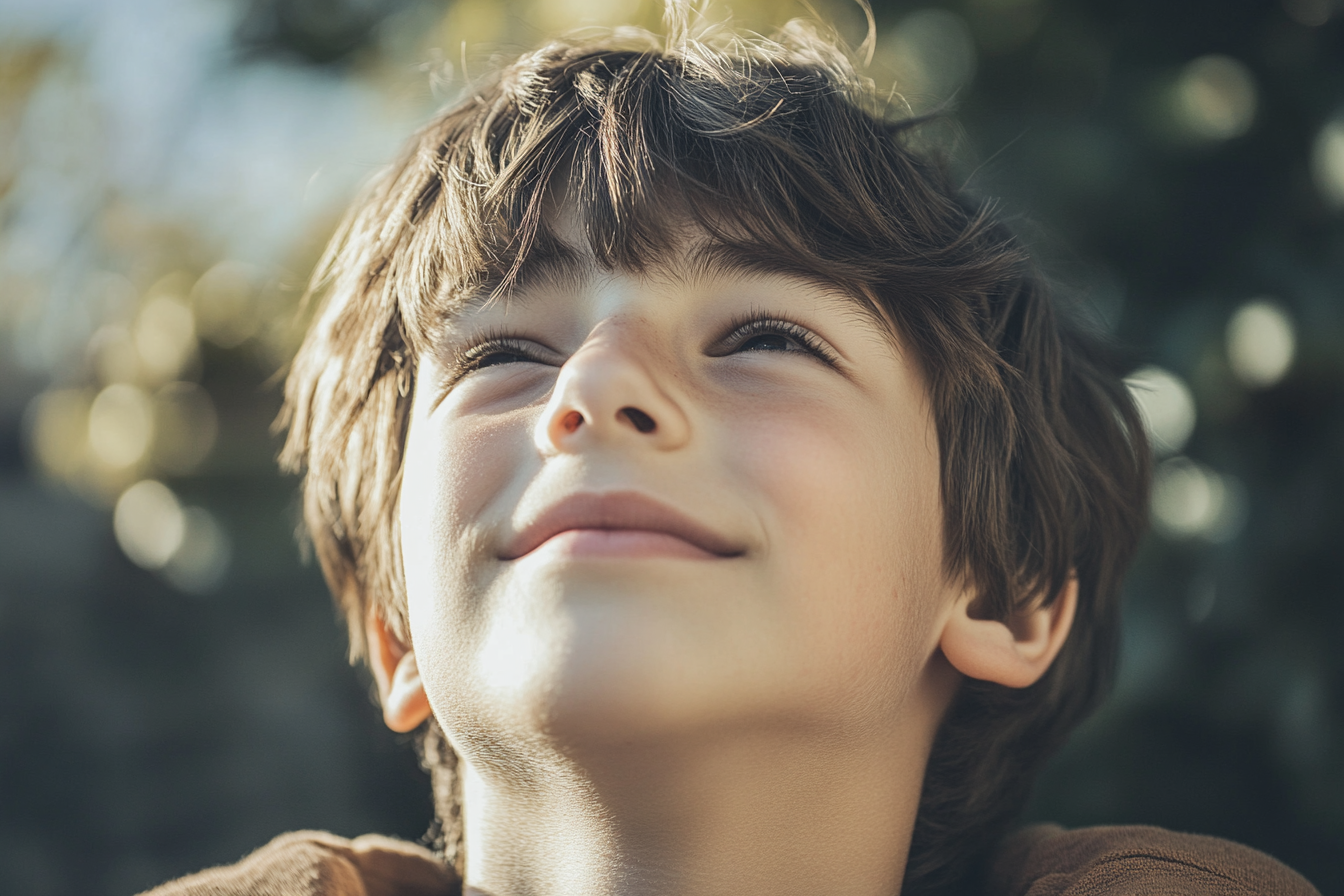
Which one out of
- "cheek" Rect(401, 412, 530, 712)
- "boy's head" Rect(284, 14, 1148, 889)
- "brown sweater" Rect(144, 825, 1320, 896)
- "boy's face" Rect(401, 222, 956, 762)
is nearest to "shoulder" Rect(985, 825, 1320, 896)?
"brown sweater" Rect(144, 825, 1320, 896)

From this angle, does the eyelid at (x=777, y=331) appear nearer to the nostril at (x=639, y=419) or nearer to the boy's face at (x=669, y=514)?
the boy's face at (x=669, y=514)

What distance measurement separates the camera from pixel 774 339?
1.01 meters

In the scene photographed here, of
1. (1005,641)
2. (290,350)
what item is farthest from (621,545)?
(290,350)

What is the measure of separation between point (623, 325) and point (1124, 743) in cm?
113

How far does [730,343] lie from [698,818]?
0.43 metres

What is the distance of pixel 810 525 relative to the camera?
92 cm

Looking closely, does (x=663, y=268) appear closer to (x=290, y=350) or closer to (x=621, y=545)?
(x=621, y=545)

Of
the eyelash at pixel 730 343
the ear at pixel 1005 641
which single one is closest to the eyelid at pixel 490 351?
the eyelash at pixel 730 343

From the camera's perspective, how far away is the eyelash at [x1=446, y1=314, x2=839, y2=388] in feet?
3.24

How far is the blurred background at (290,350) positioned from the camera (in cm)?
147

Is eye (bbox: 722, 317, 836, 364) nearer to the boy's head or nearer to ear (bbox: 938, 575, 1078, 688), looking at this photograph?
the boy's head

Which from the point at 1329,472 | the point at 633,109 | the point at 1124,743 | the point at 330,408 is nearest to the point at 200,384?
the point at 330,408

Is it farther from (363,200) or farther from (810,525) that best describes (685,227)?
(363,200)

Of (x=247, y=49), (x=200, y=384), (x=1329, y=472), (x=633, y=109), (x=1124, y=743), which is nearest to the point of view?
(x=633, y=109)
